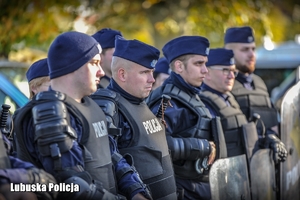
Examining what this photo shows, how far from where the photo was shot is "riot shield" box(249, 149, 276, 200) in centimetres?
739

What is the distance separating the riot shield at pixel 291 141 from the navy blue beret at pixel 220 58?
653mm

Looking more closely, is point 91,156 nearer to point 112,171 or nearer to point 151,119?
point 112,171

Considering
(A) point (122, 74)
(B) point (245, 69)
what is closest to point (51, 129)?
(A) point (122, 74)

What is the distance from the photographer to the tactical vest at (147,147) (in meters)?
5.97

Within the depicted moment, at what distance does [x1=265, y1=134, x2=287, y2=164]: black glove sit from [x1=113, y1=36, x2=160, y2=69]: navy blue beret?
2086 mm

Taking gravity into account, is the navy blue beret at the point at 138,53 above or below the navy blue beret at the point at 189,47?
above

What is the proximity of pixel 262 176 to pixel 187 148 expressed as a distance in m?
1.18

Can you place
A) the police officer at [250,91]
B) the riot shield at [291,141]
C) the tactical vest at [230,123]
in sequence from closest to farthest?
the tactical vest at [230,123] < the riot shield at [291,141] < the police officer at [250,91]

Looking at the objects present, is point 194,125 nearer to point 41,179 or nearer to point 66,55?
point 66,55

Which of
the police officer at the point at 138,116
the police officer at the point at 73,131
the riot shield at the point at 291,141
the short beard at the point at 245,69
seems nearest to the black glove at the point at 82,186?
the police officer at the point at 73,131

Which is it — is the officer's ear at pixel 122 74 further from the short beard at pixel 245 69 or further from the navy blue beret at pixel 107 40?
the short beard at pixel 245 69

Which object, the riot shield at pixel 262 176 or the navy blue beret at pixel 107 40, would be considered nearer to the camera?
the riot shield at pixel 262 176

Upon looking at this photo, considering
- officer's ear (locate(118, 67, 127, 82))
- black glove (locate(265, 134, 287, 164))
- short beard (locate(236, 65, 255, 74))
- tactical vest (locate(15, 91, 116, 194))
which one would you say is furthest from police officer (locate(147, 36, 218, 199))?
short beard (locate(236, 65, 255, 74))

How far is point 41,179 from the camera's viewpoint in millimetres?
4699
